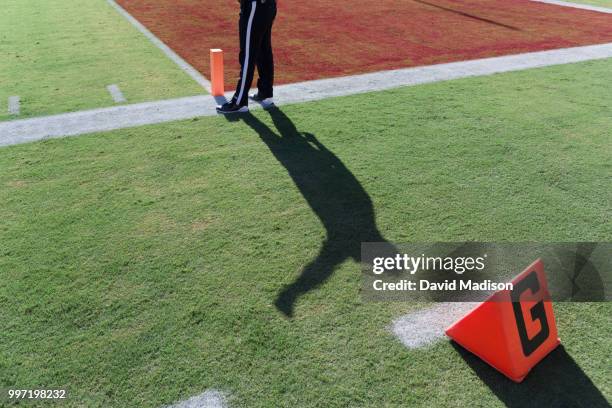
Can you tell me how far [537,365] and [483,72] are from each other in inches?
238

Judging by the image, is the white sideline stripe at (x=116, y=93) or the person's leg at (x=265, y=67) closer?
the person's leg at (x=265, y=67)

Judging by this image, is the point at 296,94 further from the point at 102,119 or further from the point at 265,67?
the point at 102,119

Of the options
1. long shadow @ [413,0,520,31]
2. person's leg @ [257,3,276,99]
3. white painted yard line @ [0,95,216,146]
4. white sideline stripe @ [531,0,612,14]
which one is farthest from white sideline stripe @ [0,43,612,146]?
white sideline stripe @ [531,0,612,14]

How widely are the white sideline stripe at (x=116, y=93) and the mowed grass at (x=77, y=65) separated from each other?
66 mm

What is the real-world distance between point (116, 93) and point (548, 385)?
624cm

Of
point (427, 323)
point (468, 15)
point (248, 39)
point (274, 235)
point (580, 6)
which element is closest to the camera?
point (427, 323)

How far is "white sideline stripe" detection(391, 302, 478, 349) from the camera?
3.03 meters

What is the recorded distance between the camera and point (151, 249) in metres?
3.80

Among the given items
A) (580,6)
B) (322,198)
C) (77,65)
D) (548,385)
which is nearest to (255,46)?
(322,198)

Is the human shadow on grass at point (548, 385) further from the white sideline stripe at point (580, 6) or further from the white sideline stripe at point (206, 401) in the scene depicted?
the white sideline stripe at point (580, 6)

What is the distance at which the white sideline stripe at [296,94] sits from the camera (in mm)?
Result: 5844

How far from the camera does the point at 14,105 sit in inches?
255

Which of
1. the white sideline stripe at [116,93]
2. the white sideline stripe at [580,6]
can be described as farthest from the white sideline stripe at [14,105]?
the white sideline stripe at [580,6]

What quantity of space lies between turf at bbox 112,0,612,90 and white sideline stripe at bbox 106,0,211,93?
0.14 m
